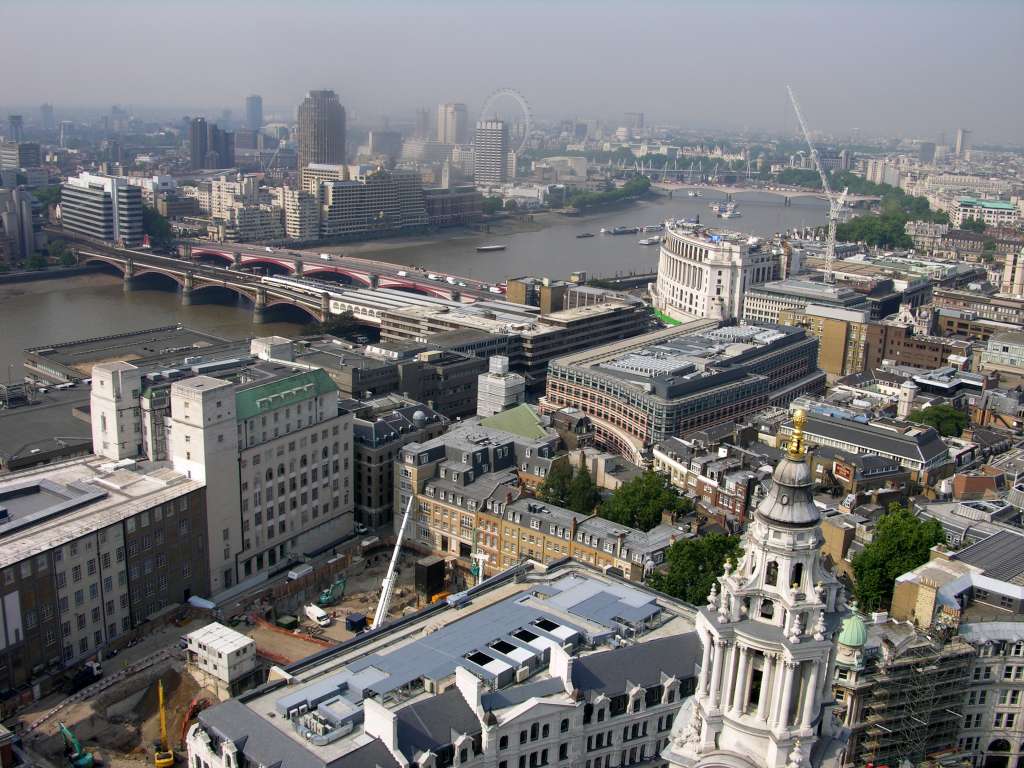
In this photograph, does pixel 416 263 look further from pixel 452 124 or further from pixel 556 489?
pixel 452 124

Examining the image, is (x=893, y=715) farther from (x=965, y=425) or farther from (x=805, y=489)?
(x=965, y=425)

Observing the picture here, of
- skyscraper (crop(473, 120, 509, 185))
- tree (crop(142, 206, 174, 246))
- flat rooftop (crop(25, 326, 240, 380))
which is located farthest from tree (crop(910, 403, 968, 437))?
skyscraper (crop(473, 120, 509, 185))

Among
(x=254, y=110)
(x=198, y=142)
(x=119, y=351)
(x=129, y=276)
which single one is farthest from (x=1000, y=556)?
(x=254, y=110)

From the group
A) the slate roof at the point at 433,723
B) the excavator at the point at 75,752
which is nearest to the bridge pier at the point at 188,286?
the excavator at the point at 75,752

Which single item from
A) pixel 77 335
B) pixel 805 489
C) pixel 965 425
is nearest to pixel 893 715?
pixel 805 489

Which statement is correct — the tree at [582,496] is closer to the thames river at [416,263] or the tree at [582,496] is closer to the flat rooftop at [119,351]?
the flat rooftop at [119,351]

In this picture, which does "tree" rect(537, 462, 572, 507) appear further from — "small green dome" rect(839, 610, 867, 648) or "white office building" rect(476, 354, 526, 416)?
"small green dome" rect(839, 610, 867, 648)
